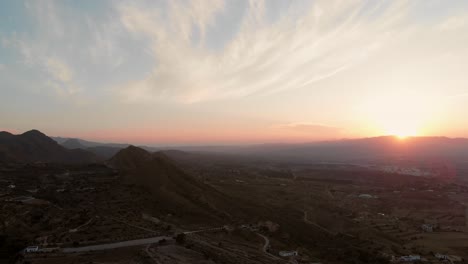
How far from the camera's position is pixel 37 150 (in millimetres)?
152625

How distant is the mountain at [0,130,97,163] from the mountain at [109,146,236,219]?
250 ft

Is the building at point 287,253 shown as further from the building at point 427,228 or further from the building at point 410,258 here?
the building at point 427,228

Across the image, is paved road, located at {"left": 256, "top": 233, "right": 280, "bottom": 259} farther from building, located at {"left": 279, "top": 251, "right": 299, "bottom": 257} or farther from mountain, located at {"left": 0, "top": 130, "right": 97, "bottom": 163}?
mountain, located at {"left": 0, "top": 130, "right": 97, "bottom": 163}

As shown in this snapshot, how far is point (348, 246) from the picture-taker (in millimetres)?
49844

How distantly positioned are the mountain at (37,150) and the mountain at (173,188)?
76.1 metres

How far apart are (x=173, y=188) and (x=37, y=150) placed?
112606 millimetres

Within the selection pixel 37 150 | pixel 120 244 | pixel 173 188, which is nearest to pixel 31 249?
pixel 120 244

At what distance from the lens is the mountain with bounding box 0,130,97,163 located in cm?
14088

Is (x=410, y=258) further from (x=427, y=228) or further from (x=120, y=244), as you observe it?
(x=120, y=244)

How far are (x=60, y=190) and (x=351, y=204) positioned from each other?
70.3 meters

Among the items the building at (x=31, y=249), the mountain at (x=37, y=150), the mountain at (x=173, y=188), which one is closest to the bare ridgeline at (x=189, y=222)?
the building at (x=31, y=249)

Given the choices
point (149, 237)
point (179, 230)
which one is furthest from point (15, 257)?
point (179, 230)

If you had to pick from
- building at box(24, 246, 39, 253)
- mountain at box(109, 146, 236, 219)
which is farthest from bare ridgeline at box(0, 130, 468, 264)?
mountain at box(109, 146, 236, 219)

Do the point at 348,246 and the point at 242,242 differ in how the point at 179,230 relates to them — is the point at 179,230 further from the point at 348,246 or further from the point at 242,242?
the point at 348,246
